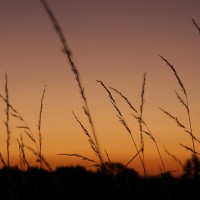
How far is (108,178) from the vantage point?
248 cm

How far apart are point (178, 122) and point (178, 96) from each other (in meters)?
0.30

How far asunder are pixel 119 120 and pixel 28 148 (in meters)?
0.87

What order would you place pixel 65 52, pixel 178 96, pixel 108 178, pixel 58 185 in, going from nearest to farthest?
pixel 65 52, pixel 58 185, pixel 108 178, pixel 178 96

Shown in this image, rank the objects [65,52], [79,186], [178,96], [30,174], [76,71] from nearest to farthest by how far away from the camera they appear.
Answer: [65,52], [76,71], [30,174], [178,96], [79,186]

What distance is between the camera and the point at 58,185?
2227 millimetres

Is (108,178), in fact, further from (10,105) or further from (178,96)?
(178,96)

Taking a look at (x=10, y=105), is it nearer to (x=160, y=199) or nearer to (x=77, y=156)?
(x=77, y=156)

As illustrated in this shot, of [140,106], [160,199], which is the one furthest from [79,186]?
[140,106]

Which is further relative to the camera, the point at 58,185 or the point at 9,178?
the point at 9,178

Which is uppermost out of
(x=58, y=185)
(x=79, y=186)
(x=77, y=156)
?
(x=79, y=186)

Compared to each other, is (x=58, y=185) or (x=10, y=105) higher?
(x=10, y=105)

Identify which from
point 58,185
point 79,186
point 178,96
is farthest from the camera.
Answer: point 79,186

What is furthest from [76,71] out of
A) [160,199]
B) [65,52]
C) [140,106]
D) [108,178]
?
[160,199]

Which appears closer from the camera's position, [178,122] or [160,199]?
[178,122]
